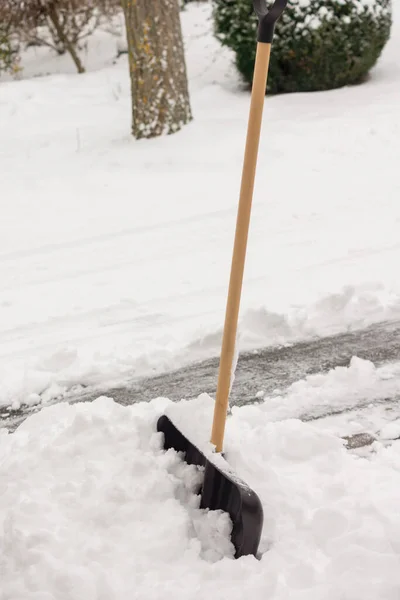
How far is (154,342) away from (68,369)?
412 millimetres

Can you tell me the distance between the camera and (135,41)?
571cm

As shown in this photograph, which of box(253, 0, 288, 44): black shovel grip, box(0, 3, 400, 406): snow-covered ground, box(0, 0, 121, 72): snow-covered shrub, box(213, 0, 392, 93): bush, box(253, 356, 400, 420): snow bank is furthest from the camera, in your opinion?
box(0, 0, 121, 72): snow-covered shrub

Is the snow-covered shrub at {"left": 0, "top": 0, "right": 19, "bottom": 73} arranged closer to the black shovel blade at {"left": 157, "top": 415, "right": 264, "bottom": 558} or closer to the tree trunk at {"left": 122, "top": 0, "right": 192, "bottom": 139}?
the tree trunk at {"left": 122, "top": 0, "right": 192, "bottom": 139}

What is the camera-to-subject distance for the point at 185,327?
126 inches

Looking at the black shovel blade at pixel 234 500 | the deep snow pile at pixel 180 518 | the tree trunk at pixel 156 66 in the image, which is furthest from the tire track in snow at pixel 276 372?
the tree trunk at pixel 156 66

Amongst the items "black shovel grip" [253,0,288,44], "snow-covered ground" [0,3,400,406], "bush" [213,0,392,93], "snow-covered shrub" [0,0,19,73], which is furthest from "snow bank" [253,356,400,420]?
"snow-covered shrub" [0,0,19,73]

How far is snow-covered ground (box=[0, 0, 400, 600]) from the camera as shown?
175cm

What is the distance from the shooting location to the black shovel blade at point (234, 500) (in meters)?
1.74

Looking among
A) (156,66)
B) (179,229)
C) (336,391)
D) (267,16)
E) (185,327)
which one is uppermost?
(267,16)

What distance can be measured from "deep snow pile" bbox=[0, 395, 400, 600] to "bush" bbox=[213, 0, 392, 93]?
5.63 m

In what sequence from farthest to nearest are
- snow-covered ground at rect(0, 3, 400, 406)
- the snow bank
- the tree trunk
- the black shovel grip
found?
the tree trunk, snow-covered ground at rect(0, 3, 400, 406), the snow bank, the black shovel grip

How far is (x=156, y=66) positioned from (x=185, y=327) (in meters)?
3.32

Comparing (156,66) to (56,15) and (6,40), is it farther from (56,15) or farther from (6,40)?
(6,40)

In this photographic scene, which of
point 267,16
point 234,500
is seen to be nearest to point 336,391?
point 234,500
